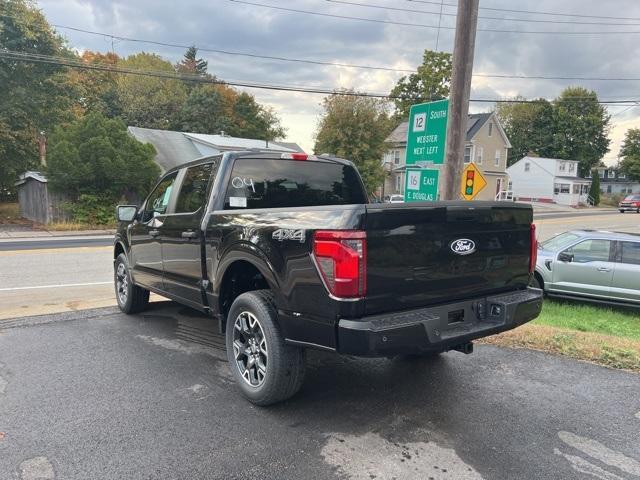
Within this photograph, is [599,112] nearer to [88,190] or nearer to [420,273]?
[88,190]

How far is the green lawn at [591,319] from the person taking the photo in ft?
22.6

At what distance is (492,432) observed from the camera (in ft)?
11.1

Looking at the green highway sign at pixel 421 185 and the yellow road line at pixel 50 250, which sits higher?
the green highway sign at pixel 421 185

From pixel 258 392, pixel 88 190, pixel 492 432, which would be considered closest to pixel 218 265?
pixel 258 392

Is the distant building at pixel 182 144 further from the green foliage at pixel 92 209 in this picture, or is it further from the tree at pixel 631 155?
the tree at pixel 631 155

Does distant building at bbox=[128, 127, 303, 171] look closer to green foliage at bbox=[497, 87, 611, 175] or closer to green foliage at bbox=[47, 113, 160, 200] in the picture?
green foliage at bbox=[47, 113, 160, 200]

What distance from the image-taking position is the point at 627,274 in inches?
359

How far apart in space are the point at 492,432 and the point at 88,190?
23089mm

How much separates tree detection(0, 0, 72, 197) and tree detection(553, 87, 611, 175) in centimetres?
6644

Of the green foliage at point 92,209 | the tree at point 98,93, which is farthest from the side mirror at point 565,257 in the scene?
the tree at point 98,93

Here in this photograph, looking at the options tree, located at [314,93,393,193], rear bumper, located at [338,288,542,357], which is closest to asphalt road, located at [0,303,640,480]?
rear bumper, located at [338,288,542,357]

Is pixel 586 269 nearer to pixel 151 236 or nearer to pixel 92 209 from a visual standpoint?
pixel 151 236

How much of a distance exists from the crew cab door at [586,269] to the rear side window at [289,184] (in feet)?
20.2

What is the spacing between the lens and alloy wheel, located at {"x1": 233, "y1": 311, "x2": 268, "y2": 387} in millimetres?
3705
